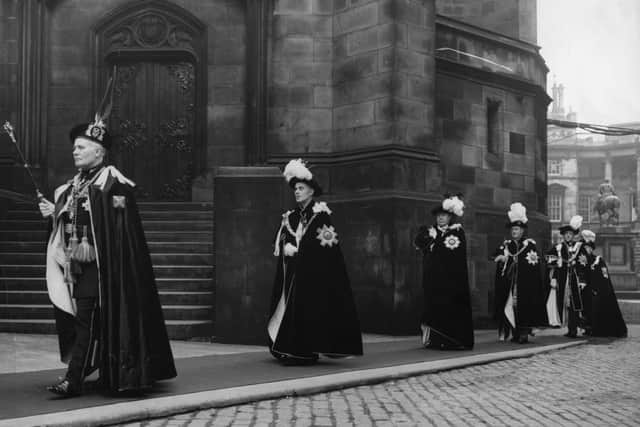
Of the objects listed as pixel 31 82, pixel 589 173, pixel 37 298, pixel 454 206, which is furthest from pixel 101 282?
pixel 589 173

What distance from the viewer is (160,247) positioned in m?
13.8

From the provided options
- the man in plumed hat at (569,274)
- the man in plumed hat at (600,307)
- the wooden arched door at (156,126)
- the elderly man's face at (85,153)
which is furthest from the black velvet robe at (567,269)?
the elderly man's face at (85,153)

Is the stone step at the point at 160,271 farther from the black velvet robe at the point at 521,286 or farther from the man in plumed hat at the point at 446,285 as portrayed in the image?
the black velvet robe at the point at 521,286

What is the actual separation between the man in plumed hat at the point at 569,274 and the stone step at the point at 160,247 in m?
6.22

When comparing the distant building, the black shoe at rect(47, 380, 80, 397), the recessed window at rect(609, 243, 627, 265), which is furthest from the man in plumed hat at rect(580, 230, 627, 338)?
the distant building

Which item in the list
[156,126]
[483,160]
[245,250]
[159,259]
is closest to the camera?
[245,250]

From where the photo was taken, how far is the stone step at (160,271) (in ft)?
42.9

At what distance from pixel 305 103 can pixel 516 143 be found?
480 cm

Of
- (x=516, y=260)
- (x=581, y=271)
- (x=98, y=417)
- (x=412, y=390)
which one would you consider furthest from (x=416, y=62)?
(x=98, y=417)

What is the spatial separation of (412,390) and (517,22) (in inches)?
540

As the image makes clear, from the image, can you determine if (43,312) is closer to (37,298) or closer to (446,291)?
Result: (37,298)

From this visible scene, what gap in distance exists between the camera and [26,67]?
16188 mm

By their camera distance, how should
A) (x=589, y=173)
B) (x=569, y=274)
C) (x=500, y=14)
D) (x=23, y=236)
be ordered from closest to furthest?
1. (x=23, y=236)
2. (x=569, y=274)
3. (x=500, y=14)
4. (x=589, y=173)

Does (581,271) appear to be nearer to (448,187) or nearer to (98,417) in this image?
(448,187)
